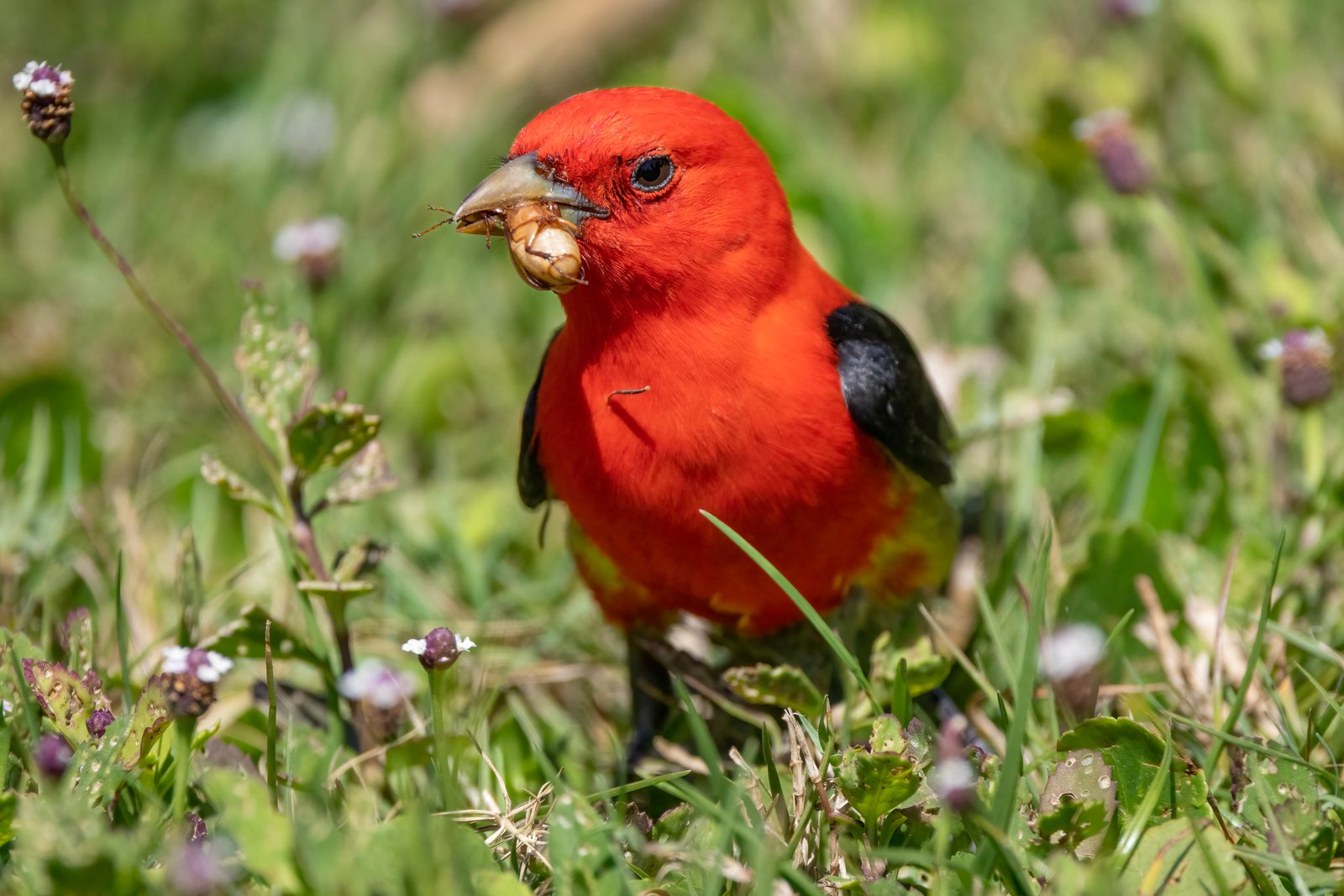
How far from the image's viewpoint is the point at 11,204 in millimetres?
4652

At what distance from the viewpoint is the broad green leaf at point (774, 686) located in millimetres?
2387

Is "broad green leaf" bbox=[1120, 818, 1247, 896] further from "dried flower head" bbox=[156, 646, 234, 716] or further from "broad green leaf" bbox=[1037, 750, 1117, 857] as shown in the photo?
"dried flower head" bbox=[156, 646, 234, 716]

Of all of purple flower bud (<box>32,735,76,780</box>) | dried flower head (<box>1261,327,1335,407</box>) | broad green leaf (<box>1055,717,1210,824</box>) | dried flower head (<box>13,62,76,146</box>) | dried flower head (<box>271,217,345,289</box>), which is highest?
dried flower head (<box>13,62,76,146</box>)

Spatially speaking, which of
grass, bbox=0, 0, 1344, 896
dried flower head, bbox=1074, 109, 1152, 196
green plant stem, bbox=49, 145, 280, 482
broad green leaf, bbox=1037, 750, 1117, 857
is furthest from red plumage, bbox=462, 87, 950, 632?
dried flower head, bbox=1074, 109, 1152, 196

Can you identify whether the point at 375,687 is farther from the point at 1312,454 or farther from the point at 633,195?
the point at 1312,454

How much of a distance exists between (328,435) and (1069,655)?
140cm

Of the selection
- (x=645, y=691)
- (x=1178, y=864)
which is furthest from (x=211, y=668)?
(x=1178, y=864)

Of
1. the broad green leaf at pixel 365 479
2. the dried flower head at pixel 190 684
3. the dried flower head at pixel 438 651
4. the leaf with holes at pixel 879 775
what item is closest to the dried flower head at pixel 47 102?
the broad green leaf at pixel 365 479

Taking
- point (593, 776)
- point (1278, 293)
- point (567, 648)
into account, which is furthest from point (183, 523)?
point (1278, 293)

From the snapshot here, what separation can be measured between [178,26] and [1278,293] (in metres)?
4.26

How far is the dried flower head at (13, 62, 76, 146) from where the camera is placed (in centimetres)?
209

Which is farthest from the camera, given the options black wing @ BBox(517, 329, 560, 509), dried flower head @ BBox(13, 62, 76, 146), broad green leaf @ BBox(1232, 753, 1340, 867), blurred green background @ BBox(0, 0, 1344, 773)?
blurred green background @ BBox(0, 0, 1344, 773)

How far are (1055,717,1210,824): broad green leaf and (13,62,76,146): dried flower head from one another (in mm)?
1848

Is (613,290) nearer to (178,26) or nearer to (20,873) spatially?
(20,873)
